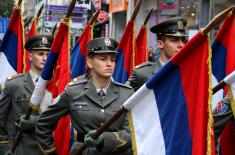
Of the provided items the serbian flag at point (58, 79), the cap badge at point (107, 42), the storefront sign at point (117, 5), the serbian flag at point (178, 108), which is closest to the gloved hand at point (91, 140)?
the serbian flag at point (178, 108)

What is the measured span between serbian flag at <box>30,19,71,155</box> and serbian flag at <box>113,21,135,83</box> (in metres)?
2.42

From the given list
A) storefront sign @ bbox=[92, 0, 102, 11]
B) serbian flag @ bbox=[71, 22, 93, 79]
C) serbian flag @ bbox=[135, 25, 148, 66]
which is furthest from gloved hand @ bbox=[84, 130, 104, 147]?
storefront sign @ bbox=[92, 0, 102, 11]

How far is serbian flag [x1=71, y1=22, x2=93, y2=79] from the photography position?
27.4 ft

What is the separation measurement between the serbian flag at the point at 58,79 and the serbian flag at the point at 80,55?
2.24 m

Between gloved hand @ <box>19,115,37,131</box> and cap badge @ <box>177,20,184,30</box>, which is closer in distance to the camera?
gloved hand @ <box>19,115,37,131</box>

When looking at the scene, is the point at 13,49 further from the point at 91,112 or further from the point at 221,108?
the point at 221,108

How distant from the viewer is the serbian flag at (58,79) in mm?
5438

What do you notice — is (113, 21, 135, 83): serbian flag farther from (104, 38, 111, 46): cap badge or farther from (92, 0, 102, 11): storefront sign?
(92, 0, 102, 11): storefront sign

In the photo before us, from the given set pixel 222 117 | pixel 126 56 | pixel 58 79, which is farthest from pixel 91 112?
pixel 126 56

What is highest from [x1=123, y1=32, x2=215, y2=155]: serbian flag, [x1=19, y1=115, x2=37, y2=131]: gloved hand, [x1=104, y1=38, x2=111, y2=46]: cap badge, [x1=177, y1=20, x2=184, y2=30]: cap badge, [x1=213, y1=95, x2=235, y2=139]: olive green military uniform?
[x1=177, y1=20, x2=184, y2=30]: cap badge

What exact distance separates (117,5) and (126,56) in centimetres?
1770

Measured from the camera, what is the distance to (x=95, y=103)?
4629 millimetres

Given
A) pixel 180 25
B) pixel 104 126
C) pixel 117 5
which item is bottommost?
pixel 117 5

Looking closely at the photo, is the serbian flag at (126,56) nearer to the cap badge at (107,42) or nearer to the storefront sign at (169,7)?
the cap badge at (107,42)
